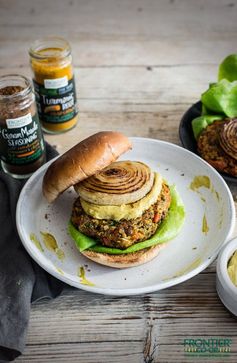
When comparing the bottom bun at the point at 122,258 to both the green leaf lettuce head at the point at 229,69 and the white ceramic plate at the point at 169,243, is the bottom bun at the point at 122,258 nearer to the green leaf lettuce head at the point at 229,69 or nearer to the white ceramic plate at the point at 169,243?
the white ceramic plate at the point at 169,243

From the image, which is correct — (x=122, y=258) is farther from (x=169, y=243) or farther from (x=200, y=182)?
(x=200, y=182)

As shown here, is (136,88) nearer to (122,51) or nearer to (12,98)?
(122,51)

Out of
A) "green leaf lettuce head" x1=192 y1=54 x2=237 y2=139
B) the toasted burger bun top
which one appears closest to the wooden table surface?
"green leaf lettuce head" x1=192 y1=54 x2=237 y2=139

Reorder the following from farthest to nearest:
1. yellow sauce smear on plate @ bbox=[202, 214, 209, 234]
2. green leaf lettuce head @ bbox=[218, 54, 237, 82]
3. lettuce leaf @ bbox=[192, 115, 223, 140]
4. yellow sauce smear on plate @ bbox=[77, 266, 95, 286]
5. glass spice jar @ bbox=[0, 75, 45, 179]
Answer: green leaf lettuce head @ bbox=[218, 54, 237, 82] < lettuce leaf @ bbox=[192, 115, 223, 140] < glass spice jar @ bbox=[0, 75, 45, 179] < yellow sauce smear on plate @ bbox=[202, 214, 209, 234] < yellow sauce smear on plate @ bbox=[77, 266, 95, 286]

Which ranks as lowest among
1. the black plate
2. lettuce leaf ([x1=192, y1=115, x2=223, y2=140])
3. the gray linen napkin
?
the gray linen napkin

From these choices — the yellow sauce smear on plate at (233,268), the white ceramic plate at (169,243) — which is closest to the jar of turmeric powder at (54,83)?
the white ceramic plate at (169,243)

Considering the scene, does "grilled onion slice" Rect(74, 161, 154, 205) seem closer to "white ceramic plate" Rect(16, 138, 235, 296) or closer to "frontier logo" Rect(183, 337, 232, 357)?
"white ceramic plate" Rect(16, 138, 235, 296)

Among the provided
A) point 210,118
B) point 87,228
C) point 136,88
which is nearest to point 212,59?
point 136,88
